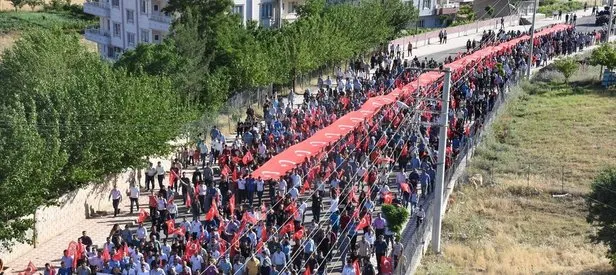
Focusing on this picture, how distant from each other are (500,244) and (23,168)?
569 inches

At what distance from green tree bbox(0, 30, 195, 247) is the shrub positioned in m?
9.67

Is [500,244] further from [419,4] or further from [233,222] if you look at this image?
[419,4]

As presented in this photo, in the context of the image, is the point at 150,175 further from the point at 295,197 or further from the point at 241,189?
the point at 295,197

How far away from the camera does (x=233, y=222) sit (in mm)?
22422

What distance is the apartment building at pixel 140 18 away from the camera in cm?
5891

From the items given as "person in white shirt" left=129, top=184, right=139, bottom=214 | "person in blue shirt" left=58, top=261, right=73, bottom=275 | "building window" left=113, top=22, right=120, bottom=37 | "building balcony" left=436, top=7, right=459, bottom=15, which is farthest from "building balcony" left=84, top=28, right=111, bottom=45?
"person in blue shirt" left=58, top=261, right=73, bottom=275

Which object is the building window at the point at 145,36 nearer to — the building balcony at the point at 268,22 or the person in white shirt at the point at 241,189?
the building balcony at the point at 268,22

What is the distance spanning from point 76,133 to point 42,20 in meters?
72.8

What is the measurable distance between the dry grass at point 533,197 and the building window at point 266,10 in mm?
21777

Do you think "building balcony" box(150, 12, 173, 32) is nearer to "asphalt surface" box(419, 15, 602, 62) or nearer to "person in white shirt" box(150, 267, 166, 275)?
"asphalt surface" box(419, 15, 602, 62)

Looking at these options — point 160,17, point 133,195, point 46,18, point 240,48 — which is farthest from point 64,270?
point 46,18

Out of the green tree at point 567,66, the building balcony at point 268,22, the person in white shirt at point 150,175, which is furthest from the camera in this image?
the building balcony at point 268,22

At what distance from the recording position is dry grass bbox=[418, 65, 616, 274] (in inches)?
981

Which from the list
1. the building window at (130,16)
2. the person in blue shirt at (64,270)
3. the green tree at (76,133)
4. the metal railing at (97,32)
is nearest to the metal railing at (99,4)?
the metal railing at (97,32)
